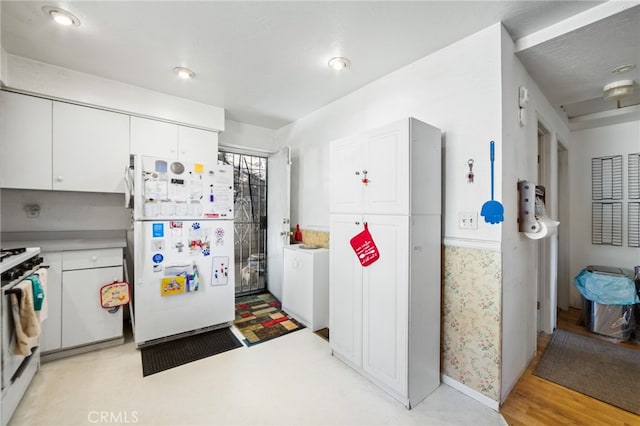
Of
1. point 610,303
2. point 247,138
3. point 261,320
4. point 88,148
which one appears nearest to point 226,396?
point 261,320

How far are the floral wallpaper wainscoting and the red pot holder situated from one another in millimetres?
570

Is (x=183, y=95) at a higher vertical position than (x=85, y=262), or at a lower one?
higher

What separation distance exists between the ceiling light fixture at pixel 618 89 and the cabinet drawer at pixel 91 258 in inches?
187

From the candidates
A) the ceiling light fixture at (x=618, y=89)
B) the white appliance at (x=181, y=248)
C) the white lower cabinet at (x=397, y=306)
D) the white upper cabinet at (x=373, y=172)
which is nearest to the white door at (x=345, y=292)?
the white lower cabinet at (x=397, y=306)

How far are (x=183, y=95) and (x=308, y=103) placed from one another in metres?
1.40

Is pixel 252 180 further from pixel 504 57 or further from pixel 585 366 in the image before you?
pixel 585 366

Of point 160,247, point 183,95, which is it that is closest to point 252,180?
point 183,95

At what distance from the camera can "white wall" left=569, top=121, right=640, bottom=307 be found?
3.20m

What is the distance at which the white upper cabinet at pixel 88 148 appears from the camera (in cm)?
242

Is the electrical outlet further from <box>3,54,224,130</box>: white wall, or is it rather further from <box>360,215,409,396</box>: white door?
<box>3,54,224,130</box>: white wall

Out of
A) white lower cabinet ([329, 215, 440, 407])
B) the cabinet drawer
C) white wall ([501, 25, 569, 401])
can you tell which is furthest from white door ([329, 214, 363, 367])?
the cabinet drawer

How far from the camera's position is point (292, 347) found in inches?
98.9

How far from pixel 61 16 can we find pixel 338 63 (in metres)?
1.94

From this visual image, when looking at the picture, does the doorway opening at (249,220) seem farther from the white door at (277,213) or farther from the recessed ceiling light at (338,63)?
the recessed ceiling light at (338,63)
